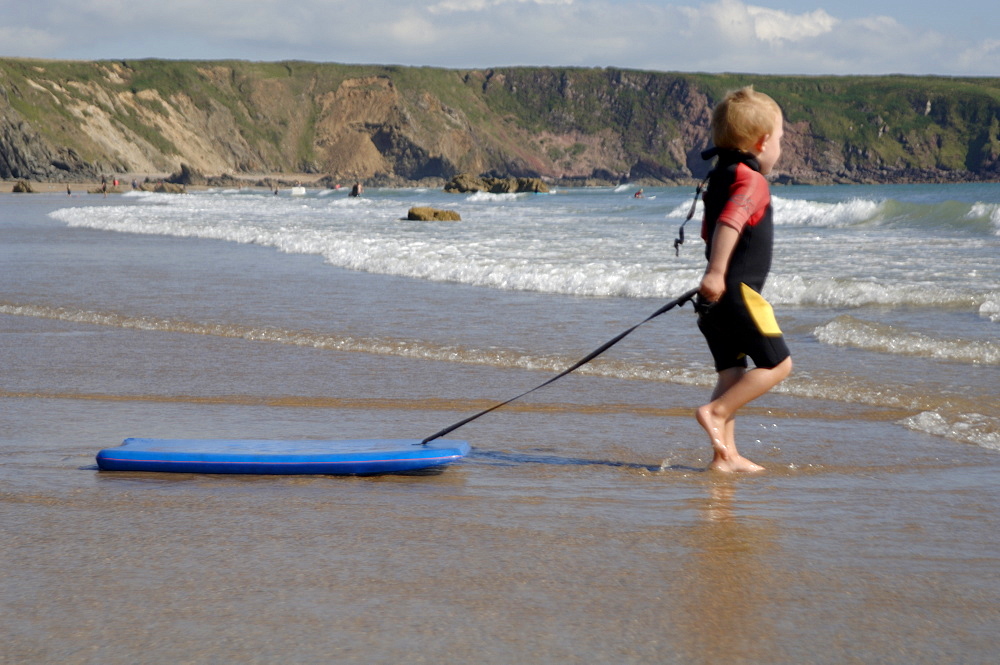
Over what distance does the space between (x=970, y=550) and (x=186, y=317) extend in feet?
21.9

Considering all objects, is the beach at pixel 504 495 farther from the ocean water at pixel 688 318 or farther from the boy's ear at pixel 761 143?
the boy's ear at pixel 761 143

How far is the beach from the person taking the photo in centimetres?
215

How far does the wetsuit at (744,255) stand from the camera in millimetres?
3553

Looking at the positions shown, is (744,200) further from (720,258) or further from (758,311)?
(758,311)

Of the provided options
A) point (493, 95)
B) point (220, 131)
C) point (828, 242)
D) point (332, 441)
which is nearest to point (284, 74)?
point (220, 131)

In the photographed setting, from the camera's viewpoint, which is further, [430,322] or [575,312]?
[575,312]

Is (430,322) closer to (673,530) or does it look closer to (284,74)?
(673,530)

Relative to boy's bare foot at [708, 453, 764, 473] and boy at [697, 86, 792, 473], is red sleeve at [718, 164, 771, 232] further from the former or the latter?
boy's bare foot at [708, 453, 764, 473]

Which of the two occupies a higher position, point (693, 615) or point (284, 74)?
point (284, 74)

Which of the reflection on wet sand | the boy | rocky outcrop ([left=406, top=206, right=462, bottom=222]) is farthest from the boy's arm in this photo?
rocky outcrop ([left=406, top=206, right=462, bottom=222])

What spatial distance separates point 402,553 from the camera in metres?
2.68

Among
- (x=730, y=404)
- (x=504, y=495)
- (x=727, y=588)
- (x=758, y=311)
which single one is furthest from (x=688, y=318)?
(x=727, y=588)

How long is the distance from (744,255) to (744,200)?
20cm

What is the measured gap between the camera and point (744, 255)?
3.61 m
